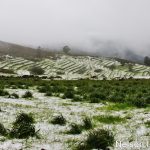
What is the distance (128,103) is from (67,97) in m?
6.52

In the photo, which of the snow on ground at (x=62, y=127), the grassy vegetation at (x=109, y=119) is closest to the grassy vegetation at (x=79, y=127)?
the snow on ground at (x=62, y=127)

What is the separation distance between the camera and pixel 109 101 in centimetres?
3023

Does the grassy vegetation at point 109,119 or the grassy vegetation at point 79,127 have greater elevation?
the grassy vegetation at point 79,127

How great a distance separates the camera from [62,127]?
1841 cm

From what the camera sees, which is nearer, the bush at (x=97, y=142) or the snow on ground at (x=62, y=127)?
the bush at (x=97, y=142)

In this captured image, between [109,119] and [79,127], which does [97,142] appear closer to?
[79,127]

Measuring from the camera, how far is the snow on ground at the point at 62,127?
14.6m

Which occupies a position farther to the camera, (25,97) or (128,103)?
(25,97)

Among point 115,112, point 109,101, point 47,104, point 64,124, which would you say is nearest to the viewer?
point 64,124

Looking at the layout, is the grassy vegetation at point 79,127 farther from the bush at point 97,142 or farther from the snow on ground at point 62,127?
the bush at point 97,142

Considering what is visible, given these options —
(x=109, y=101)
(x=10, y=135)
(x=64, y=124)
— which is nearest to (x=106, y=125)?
(x=64, y=124)

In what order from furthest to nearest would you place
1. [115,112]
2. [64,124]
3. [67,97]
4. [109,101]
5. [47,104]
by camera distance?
1. [67,97]
2. [109,101]
3. [47,104]
4. [115,112]
5. [64,124]

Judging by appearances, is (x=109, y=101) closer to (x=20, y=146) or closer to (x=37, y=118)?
(x=37, y=118)

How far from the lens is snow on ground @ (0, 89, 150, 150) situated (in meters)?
14.6
